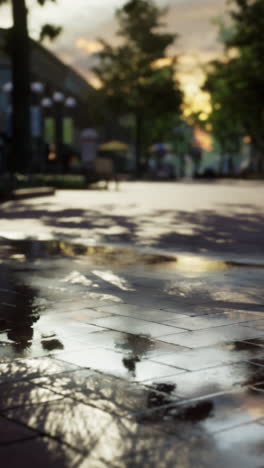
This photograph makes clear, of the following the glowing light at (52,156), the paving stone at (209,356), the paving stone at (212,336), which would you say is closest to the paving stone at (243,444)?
the paving stone at (209,356)

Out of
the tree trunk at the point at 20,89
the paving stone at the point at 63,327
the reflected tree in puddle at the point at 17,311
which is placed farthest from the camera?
the tree trunk at the point at 20,89

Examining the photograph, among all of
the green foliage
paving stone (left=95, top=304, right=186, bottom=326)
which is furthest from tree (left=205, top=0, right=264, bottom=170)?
paving stone (left=95, top=304, right=186, bottom=326)

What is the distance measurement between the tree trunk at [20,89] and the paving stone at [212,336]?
2769 cm

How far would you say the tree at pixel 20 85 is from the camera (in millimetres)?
34469

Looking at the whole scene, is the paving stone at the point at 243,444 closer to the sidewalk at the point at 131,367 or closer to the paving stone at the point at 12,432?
the sidewalk at the point at 131,367

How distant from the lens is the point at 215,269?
37.0 feet

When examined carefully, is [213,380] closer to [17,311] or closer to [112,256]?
[17,311]

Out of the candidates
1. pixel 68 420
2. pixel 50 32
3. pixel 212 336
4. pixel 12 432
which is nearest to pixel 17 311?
pixel 212 336

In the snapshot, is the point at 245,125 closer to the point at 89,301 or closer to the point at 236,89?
the point at 236,89

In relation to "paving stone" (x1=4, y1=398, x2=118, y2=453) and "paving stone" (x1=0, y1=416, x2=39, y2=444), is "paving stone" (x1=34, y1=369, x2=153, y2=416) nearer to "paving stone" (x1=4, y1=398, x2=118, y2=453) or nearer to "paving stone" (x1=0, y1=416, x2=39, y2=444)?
"paving stone" (x1=4, y1=398, x2=118, y2=453)

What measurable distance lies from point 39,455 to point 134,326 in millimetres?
3231

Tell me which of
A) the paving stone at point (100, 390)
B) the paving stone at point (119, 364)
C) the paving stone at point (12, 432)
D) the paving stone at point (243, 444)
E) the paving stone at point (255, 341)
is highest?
the paving stone at point (12, 432)

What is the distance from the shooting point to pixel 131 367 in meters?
5.72

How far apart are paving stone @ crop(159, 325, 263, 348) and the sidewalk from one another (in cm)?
2
